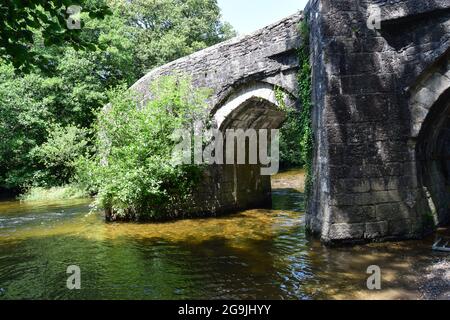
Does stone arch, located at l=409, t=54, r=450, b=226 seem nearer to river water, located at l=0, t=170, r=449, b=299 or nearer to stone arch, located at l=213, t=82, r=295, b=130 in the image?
river water, located at l=0, t=170, r=449, b=299

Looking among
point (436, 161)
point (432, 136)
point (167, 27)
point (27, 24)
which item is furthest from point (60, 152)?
point (432, 136)

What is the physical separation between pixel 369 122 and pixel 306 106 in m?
1.35

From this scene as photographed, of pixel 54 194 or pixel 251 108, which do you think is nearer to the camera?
pixel 251 108

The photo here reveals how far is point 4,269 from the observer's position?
18.0 feet

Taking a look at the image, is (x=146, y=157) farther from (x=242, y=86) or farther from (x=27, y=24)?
(x=27, y=24)

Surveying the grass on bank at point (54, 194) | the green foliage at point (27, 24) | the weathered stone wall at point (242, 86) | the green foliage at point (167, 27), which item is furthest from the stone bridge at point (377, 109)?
the green foliage at point (167, 27)

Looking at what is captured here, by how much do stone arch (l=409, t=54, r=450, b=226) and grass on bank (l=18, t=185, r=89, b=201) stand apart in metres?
11.6

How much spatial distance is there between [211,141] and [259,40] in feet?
8.42

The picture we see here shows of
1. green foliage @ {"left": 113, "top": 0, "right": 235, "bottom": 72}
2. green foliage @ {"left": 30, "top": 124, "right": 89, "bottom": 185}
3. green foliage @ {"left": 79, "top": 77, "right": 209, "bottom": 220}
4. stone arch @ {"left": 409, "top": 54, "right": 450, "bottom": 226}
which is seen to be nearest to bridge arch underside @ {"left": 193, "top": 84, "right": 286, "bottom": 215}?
green foliage @ {"left": 79, "top": 77, "right": 209, "bottom": 220}

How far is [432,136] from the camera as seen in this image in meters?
6.38

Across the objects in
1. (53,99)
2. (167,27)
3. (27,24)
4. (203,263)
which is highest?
(167,27)

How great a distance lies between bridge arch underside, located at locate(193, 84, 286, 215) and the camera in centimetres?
886

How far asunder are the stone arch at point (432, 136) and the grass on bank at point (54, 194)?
11.6m

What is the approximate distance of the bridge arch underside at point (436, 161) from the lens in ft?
19.3
